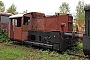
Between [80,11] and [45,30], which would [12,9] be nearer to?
[80,11]

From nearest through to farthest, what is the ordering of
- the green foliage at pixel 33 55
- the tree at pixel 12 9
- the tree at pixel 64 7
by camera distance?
1. the green foliage at pixel 33 55
2. the tree at pixel 64 7
3. the tree at pixel 12 9

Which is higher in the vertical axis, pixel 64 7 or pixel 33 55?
pixel 64 7

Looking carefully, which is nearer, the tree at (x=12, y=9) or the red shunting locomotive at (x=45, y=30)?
the red shunting locomotive at (x=45, y=30)

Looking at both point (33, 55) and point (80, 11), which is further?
point (80, 11)

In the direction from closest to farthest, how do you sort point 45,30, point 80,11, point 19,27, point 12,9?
point 45,30 < point 19,27 < point 80,11 < point 12,9

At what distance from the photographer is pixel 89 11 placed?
19.9ft

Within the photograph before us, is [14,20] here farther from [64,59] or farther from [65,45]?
[64,59]

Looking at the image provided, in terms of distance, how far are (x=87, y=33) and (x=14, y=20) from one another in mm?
8276

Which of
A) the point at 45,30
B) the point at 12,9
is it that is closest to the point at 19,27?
the point at 45,30

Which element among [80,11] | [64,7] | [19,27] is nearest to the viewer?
[19,27]

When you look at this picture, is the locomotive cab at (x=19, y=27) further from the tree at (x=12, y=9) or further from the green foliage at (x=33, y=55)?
the tree at (x=12, y=9)

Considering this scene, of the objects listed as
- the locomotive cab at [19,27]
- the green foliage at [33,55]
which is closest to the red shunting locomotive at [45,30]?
the locomotive cab at [19,27]

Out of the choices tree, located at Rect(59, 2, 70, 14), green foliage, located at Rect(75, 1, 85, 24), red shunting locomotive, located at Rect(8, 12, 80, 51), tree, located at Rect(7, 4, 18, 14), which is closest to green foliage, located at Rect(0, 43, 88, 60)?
red shunting locomotive, located at Rect(8, 12, 80, 51)

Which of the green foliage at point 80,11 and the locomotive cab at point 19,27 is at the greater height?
the green foliage at point 80,11
